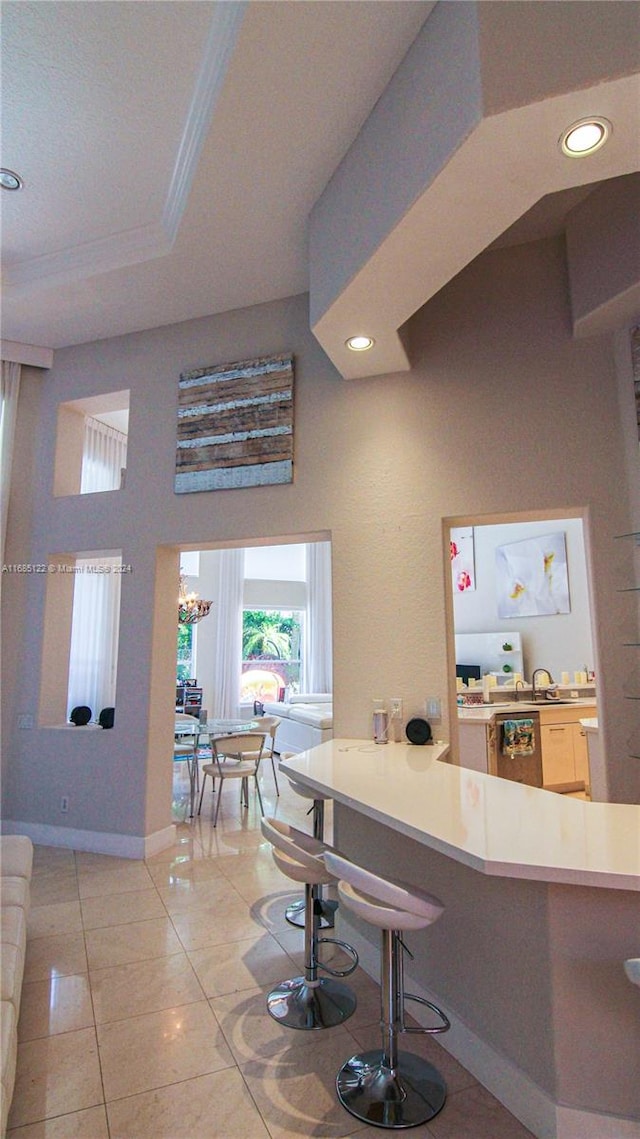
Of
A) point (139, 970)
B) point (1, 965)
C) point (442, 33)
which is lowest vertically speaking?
point (139, 970)

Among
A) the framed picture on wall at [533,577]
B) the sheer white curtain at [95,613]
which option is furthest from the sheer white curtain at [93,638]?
the framed picture on wall at [533,577]

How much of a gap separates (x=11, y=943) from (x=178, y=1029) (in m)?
0.72

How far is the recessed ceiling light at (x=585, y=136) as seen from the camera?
69.9 inches

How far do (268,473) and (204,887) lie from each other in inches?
105

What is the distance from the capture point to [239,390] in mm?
4043

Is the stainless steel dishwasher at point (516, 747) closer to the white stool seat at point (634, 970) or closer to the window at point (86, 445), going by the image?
the white stool seat at point (634, 970)

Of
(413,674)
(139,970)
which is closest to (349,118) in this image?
(413,674)

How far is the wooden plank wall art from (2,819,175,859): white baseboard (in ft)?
8.20

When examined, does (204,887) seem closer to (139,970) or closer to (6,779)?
(139,970)

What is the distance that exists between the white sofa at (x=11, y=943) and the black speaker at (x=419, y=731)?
1.97 metres

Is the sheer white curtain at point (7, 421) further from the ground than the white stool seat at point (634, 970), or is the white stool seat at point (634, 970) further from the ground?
the sheer white curtain at point (7, 421)

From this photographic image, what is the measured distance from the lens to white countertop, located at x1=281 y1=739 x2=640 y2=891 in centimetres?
137

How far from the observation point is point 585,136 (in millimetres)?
1826

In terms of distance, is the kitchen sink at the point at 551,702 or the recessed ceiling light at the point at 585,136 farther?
the kitchen sink at the point at 551,702
